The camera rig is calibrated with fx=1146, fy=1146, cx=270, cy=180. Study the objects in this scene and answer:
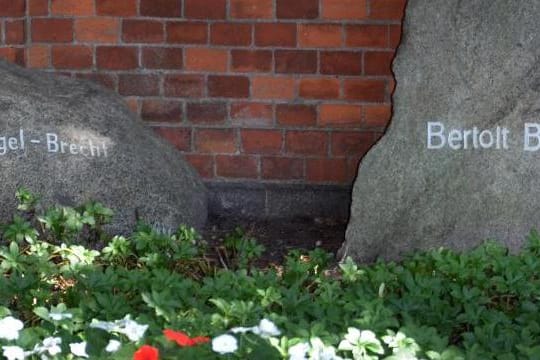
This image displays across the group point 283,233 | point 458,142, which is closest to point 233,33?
point 283,233

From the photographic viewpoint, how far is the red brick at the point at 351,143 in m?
5.75

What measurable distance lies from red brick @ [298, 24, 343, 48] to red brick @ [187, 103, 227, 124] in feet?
1.71

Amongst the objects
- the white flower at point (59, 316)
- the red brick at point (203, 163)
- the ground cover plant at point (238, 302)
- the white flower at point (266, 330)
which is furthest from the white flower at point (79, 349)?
the red brick at point (203, 163)

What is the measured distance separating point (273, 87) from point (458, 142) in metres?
1.42

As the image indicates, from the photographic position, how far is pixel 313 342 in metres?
2.53

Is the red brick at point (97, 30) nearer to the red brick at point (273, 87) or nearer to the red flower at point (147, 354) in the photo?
the red brick at point (273, 87)

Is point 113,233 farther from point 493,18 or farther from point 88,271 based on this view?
point 493,18

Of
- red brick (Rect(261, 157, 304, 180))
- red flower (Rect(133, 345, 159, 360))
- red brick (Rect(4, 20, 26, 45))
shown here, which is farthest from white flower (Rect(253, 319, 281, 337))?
red brick (Rect(4, 20, 26, 45))

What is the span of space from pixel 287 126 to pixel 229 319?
2.92m

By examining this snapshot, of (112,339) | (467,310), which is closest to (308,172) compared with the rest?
(467,310)

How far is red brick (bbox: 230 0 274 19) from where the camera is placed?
5715mm

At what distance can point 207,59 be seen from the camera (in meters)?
5.76

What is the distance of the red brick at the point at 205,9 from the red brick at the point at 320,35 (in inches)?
15.9

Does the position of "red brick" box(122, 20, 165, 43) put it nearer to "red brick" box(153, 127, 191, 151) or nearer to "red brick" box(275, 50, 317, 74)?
"red brick" box(153, 127, 191, 151)
